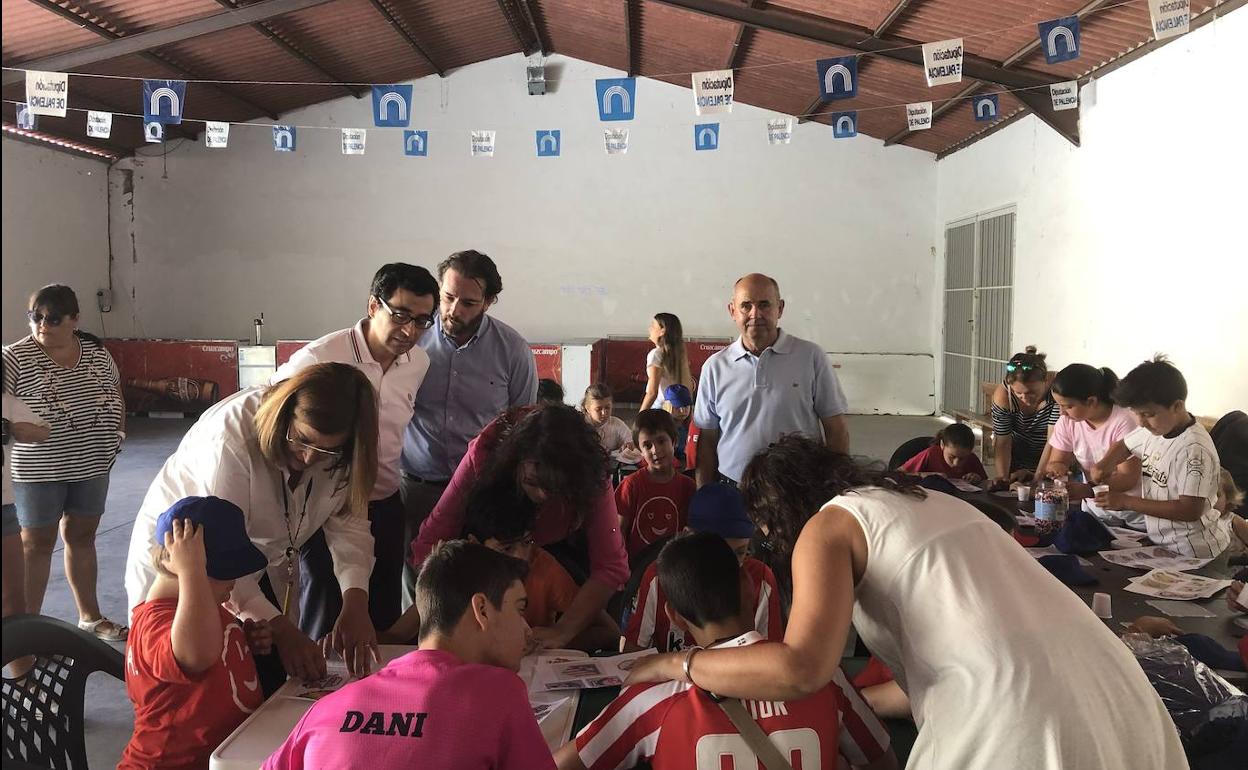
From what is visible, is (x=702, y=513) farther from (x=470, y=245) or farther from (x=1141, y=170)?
(x=470, y=245)

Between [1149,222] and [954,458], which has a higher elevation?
[1149,222]

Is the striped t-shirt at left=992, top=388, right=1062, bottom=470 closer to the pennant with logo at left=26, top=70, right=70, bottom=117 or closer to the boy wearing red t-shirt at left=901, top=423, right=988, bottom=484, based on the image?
the boy wearing red t-shirt at left=901, top=423, right=988, bottom=484

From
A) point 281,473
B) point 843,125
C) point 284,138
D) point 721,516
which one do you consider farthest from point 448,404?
point 284,138

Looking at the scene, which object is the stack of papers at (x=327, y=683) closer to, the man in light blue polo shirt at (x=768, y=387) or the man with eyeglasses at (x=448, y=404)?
the man with eyeglasses at (x=448, y=404)

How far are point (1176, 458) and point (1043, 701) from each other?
2243 millimetres

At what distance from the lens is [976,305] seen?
34.3 ft

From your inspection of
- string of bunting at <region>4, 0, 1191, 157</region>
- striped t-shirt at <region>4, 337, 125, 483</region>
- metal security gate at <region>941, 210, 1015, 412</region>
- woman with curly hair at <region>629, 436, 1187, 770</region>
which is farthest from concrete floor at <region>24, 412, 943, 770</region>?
string of bunting at <region>4, 0, 1191, 157</region>

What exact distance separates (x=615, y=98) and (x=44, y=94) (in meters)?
5.22

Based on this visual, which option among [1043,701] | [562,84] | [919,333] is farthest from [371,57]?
[1043,701]

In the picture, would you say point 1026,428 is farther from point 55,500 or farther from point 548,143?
point 548,143

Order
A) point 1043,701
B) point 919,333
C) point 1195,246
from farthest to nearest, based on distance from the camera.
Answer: point 919,333, point 1195,246, point 1043,701

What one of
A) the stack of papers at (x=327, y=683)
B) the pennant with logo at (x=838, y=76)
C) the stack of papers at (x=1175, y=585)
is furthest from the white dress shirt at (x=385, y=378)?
the pennant with logo at (x=838, y=76)

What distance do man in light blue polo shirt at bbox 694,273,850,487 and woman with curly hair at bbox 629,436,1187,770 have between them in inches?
82.5

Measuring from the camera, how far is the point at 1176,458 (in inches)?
123
